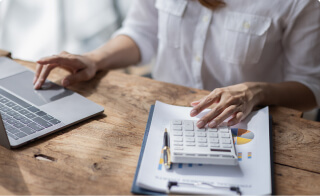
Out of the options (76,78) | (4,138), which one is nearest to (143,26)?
(76,78)

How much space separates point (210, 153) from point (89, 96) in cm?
42

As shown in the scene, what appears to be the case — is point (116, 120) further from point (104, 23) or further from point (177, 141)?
point (104, 23)

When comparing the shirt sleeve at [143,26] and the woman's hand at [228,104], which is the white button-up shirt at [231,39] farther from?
the woman's hand at [228,104]

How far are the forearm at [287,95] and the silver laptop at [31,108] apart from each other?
1.46 ft

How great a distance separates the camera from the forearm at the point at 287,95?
1006 millimetres

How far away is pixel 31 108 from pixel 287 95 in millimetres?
721

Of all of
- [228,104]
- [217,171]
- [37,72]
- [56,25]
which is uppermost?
[56,25]

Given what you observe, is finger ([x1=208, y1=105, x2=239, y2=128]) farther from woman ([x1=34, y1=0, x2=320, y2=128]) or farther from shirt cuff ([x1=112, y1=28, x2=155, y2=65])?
shirt cuff ([x1=112, y1=28, x2=155, y2=65])

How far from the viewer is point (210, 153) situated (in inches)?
28.8

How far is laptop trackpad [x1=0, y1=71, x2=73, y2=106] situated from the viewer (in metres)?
0.95

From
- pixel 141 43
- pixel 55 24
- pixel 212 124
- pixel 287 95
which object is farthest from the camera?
pixel 55 24

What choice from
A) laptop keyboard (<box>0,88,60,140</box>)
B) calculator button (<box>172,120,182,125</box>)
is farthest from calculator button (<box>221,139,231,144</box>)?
laptop keyboard (<box>0,88,60,140</box>)

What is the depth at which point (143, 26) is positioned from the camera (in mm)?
1437

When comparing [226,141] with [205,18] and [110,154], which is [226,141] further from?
[205,18]
